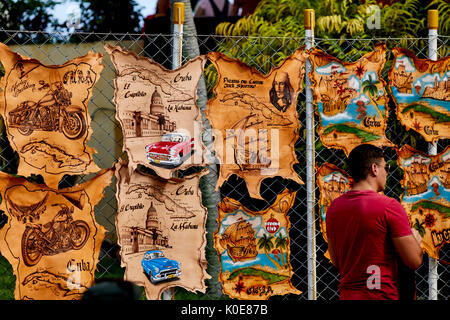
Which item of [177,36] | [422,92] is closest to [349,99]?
[422,92]

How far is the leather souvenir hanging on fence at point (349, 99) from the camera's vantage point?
4.07m

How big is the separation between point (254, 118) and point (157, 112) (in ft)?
2.19

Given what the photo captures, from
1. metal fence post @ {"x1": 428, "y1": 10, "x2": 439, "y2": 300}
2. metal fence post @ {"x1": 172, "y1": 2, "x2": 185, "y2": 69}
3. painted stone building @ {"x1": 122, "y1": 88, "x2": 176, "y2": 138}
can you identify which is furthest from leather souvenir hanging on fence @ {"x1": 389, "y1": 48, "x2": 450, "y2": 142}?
painted stone building @ {"x1": 122, "y1": 88, "x2": 176, "y2": 138}

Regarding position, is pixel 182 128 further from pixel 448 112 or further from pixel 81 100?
pixel 448 112

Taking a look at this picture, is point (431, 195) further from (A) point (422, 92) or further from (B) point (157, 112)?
(B) point (157, 112)

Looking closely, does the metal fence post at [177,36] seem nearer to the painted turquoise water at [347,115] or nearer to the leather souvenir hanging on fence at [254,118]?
the leather souvenir hanging on fence at [254,118]

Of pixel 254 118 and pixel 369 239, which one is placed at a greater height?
pixel 254 118

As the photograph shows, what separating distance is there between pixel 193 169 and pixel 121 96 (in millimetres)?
1618

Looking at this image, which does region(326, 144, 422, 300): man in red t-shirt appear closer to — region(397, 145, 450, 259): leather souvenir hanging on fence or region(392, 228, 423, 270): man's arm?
region(392, 228, 423, 270): man's arm

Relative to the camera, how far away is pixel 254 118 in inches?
156

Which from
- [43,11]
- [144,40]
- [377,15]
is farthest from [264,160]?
[43,11]

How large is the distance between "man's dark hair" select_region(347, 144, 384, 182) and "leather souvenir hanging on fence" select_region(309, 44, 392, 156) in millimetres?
847

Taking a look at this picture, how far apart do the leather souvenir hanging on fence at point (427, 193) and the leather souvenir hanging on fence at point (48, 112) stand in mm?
2289

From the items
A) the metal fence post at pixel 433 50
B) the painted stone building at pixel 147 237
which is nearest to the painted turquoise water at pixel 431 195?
the metal fence post at pixel 433 50
